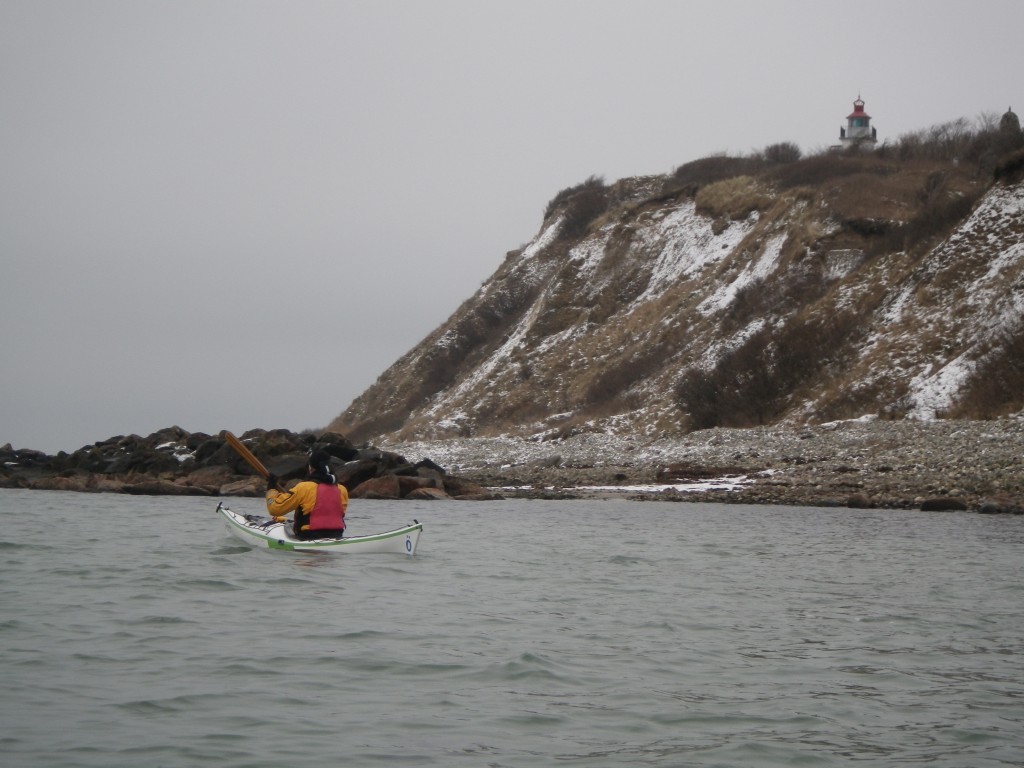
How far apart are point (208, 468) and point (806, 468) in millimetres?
19124

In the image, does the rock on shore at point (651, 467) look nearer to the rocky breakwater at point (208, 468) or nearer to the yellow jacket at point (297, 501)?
the rocky breakwater at point (208, 468)

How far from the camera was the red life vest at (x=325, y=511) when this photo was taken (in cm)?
1741

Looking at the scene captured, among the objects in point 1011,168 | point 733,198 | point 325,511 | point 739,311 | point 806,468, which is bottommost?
point 325,511

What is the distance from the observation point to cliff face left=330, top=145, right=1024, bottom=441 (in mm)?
39500

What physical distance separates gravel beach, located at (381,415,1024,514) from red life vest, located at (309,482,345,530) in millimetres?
14344

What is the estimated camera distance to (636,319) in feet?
206

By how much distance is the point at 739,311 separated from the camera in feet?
178

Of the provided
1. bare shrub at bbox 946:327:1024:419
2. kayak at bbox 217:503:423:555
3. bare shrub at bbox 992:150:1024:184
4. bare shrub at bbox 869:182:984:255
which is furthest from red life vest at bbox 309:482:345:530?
bare shrub at bbox 869:182:984:255

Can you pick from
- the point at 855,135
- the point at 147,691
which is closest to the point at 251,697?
the point at 147,691

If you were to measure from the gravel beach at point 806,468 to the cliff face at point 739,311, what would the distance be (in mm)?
2734

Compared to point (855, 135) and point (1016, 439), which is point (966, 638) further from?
point (855, 135)

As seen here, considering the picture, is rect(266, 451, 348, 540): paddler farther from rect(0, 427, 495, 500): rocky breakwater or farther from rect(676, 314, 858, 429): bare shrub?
rect(676, 314, 858, 429): bare shrub

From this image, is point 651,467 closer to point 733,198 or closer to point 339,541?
point 339,541

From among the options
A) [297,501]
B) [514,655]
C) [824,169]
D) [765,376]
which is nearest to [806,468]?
[765,376]
